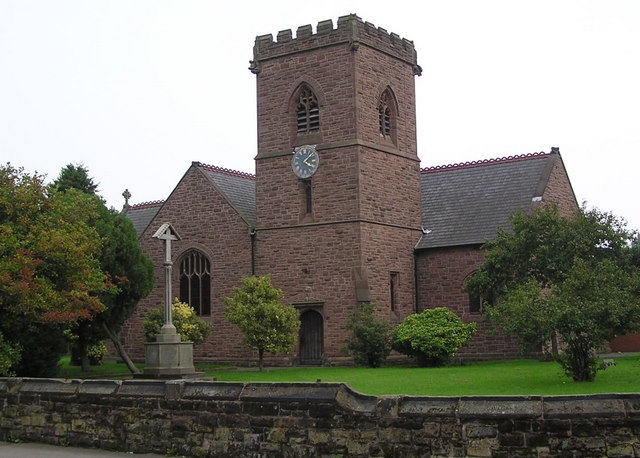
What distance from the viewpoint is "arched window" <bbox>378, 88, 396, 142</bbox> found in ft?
116

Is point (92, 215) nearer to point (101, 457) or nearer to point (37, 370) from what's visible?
point (37, 370)

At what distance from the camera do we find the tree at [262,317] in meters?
30.5

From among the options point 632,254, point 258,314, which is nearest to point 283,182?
point 258,314

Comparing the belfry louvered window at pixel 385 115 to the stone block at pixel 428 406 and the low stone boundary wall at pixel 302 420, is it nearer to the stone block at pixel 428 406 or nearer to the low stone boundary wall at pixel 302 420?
the low stone boundary wall at pixel 302 420

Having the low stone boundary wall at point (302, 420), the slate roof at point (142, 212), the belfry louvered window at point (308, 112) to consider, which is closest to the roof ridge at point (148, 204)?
the slate roof at point (142, 212)

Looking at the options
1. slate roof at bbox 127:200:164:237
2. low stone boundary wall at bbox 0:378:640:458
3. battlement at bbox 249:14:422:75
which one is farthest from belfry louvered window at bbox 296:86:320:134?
low stone boundary wall at bbox 0:378:640:458

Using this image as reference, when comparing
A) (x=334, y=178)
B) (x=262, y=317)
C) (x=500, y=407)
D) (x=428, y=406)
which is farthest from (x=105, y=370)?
(x=500, y=407)

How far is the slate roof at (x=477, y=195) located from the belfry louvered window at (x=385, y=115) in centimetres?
398

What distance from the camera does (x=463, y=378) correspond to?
79.9 feet

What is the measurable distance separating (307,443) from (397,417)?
4.24 ft

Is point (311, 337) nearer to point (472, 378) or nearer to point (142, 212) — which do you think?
point (472, 378)

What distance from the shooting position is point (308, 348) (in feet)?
111

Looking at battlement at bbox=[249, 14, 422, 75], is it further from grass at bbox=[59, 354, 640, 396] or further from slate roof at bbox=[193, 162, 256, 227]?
grass at bbox=[59, 354, 640, 396]

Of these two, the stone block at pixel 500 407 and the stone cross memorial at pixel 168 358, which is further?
the stone cross memorial at pixel 168 358
